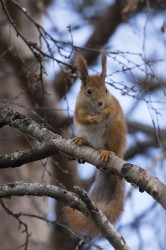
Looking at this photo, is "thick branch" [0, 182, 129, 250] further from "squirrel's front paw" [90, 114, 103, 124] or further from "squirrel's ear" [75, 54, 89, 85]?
"squirrel's ear" [75, 54, 89, 85]

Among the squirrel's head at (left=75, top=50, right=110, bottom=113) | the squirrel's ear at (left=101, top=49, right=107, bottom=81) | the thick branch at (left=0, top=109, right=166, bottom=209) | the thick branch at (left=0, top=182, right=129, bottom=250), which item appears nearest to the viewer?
the thick branch at (left=0, top=109, right=166, bottom=209)

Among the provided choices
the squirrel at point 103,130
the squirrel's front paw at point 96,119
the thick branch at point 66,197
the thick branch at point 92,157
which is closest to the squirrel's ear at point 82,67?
the squirrel at point 103,130

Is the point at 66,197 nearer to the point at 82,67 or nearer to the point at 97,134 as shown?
the point at 97,134

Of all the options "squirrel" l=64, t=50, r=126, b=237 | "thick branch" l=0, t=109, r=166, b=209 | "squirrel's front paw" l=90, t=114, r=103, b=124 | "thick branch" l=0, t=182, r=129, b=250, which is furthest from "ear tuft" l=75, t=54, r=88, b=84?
"thick branch" l=0, t=182, r=129, b=250

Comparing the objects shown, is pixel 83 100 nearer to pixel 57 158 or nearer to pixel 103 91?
pixel 103 91

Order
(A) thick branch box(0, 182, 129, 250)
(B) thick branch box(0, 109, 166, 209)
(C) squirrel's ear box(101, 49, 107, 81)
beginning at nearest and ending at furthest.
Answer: (B) thick branch box(0, 109, 166, 209)
(A) thick branch box(0, 182, 129, 250)
(C) squirrel's ear box(101, 49, 107, 81)

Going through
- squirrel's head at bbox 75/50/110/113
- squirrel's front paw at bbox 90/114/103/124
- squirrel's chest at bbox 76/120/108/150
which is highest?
squirrel's head at bbox 75/50/110/113

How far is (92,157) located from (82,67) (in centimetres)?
70

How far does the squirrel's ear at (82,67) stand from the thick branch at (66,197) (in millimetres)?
819

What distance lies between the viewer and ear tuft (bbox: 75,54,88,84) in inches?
100

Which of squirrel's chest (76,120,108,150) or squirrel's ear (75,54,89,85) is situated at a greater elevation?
squirrel's ear (75,54,89,85)

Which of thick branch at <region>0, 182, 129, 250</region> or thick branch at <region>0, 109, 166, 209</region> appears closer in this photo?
thick branch at <region>0, 109, 166, 209</region>

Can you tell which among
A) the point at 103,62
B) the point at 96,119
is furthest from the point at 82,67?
the point at 96,119

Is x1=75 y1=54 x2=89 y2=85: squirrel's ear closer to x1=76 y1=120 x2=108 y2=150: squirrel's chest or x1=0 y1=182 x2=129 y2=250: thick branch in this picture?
x1=76 y1=120 x2=108 y2=150: squirrel's chest
